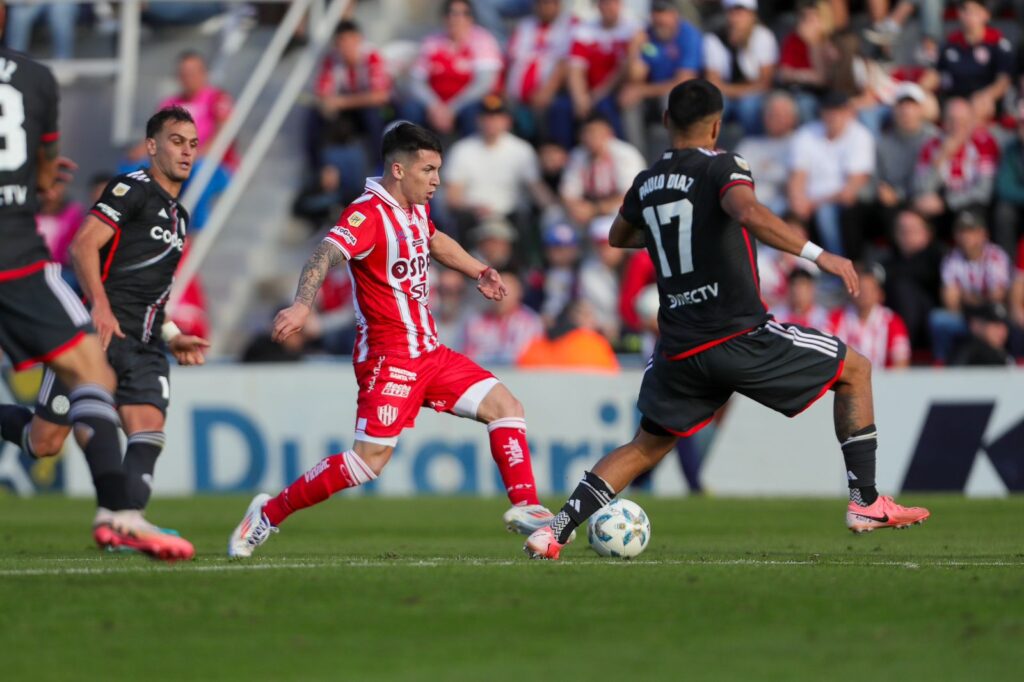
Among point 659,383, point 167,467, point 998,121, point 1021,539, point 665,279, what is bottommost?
point 167,467

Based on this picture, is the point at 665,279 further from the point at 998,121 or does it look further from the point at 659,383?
the point at 998,121

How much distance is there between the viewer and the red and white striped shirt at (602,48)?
18078 millimetres

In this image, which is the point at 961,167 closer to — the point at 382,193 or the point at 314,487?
the point at 382,193

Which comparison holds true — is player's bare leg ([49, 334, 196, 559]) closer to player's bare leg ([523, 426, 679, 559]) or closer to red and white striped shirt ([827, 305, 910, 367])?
player's bare leg ([523, 426, 679, 559])

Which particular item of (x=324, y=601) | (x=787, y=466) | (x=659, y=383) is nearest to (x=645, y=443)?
(x=659, y=383)

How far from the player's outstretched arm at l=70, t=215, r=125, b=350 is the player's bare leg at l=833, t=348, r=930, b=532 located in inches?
141

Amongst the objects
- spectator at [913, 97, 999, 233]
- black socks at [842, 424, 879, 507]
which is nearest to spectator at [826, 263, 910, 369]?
spectator at [913, 97, 999, 233]

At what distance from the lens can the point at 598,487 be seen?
27.7ft

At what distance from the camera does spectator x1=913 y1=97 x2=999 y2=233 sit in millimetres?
16641

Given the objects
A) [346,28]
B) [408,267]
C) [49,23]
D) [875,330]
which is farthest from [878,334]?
[49,23]

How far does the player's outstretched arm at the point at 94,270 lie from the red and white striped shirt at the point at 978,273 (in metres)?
9.15

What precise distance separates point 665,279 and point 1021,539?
3160 mm

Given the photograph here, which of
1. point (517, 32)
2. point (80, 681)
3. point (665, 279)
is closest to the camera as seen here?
point (80, 681)

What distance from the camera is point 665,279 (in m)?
8.49
